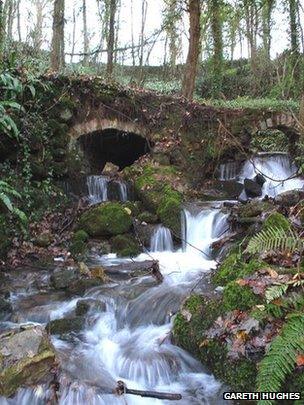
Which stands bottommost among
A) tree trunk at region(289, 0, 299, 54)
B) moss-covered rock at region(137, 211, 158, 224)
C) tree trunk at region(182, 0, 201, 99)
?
moss-covered rock at region(137, 211, 158, 224)

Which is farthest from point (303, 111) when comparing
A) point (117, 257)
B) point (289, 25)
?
point (289, 25)

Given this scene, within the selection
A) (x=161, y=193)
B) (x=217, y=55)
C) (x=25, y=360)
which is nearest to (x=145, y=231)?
(x=161, y=193)

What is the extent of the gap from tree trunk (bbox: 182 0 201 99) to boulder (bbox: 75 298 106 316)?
8458 millimetres

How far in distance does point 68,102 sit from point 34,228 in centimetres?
295

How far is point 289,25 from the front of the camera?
68.9 ft

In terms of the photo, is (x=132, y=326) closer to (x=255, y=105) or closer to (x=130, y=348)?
(x=130, y=348)

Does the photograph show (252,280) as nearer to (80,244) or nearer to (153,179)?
(80,244)

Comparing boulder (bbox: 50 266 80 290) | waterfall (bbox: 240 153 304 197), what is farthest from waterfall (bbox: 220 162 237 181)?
boulder (bbox: 50 266 80 290)

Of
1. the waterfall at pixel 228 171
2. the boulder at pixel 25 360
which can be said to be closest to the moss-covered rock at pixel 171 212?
the waterfall at pixel 228 171

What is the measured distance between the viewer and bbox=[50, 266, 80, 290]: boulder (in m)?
6.50

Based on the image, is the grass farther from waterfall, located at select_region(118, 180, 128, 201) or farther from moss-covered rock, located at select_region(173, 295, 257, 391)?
moss-covered rock, located at select_region(173, 295, 257, 391)

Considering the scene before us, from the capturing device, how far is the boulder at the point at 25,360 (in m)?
3.94

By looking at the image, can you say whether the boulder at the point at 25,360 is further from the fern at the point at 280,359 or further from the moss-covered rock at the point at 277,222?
the moss-covered rock at the point at 277,222

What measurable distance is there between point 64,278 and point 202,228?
3.08 m
